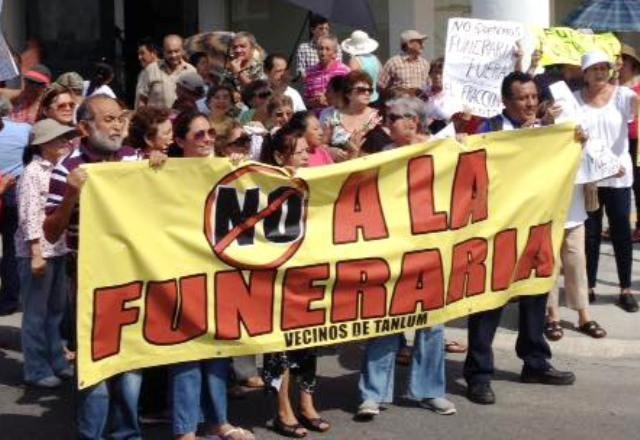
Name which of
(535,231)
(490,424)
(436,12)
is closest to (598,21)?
(436,12)

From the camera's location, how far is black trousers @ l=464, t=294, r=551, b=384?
6887 millimetres

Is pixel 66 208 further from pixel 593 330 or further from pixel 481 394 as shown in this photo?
pixel 593 330

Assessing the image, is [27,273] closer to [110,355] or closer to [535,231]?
[110,355]

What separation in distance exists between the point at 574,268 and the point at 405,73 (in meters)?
3.85

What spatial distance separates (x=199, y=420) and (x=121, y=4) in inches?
415

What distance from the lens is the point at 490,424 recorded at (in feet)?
21.5

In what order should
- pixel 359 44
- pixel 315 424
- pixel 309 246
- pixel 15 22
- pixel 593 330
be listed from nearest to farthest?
pixel 309 246 → pixel 315 424 → pixel 593 330 → pixel 359 44 → pixel 15 22

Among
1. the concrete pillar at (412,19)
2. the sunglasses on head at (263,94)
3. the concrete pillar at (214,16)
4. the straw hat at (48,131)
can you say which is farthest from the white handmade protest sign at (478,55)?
the concrete pillar at (214,16)

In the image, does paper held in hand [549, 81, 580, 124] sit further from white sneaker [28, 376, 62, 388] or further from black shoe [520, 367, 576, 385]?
white sneaker [28, 376, 62, 388]

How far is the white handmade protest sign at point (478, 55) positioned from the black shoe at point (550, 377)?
1.90m

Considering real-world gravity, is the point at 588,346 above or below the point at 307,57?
below

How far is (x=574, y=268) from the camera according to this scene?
8102 mm

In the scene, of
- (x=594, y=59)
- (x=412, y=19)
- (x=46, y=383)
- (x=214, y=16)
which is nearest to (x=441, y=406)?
(x=46, y=383)

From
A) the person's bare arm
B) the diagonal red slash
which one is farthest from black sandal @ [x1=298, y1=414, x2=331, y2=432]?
the person's bare arm
